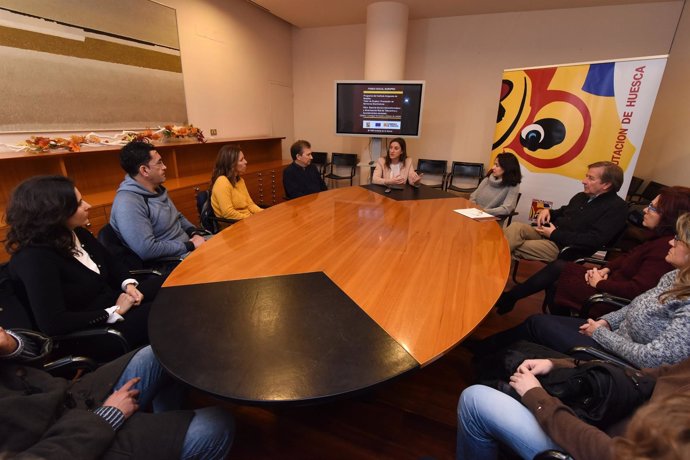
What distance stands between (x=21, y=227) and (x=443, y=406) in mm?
2011

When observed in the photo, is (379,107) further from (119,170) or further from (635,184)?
(635,184)

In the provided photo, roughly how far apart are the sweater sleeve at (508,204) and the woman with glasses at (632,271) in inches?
33.5

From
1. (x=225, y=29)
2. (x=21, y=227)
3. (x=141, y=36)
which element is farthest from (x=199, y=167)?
(x=21, y=227)

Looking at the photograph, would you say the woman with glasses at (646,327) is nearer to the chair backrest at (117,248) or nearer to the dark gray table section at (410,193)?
the dark gray table section at (410,193)

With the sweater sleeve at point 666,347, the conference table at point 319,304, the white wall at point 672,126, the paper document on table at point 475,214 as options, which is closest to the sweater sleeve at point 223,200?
the conference table at point 319,304

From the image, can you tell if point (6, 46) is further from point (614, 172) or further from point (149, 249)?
point (614, 172)

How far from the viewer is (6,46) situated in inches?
96.2

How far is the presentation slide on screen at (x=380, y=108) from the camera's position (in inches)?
180

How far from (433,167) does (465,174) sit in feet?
1.74

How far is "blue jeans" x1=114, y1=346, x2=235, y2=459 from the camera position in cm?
97

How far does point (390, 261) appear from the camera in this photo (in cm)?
163

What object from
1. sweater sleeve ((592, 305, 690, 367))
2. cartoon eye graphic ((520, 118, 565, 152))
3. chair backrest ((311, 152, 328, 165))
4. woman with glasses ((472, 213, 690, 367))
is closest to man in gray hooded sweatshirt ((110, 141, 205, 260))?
woman with glasses ((472, 213, 690, 367))

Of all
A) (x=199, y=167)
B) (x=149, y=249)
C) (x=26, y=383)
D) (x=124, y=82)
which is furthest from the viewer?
(x=199, y=167)

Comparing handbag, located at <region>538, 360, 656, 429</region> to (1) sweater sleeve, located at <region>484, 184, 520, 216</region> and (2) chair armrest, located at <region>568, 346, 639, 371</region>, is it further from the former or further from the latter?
(1) sweater sleeve, located at <region>484, 184, 520, 216</region>
